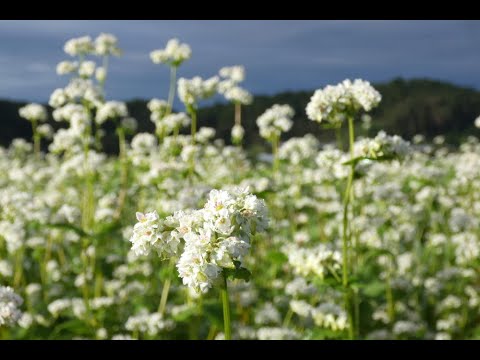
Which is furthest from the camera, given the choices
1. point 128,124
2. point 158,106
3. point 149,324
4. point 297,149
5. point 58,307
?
point 297,149

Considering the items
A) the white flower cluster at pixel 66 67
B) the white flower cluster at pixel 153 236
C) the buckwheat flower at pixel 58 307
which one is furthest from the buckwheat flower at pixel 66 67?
the white flower cluster at pixel 153 236

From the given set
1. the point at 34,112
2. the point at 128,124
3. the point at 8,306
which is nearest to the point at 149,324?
the point at 8,306

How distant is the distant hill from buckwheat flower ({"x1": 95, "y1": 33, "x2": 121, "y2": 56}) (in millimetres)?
4082

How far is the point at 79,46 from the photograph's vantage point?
762 cm

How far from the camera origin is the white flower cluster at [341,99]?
13.0 feet

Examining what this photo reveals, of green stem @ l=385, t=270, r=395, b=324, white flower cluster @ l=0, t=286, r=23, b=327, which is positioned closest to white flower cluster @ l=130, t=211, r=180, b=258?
white flower cluster @ l=0, t=286, r=23, b=327

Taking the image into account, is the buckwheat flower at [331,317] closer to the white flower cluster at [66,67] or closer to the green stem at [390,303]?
the green stem at [390,303]

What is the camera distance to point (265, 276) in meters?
7.29

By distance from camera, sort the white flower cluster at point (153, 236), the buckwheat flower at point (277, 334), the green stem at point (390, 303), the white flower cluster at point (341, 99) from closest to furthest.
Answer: the white flower cluster at point (153, 236) < the white flower cluster at point (341, 99) < the buckwheat flower at point (277, 334) < the green stem at point (390, 303)

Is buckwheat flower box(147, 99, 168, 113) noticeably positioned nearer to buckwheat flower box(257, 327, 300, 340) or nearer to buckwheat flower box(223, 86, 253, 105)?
buckwheat flower box(223, 86, 253, 105)

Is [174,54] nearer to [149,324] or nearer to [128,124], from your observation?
[128,124]

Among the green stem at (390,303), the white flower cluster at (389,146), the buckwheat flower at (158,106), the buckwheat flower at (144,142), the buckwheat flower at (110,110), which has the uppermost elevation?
the buckwheat flower at (158,106)

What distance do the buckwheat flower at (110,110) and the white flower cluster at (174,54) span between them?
718 mm

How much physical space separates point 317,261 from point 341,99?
1093 mm
